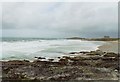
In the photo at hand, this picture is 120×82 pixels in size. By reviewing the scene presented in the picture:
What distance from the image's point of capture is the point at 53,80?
34.6ft

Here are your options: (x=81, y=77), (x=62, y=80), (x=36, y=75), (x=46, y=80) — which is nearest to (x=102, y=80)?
(x=81, y=77)

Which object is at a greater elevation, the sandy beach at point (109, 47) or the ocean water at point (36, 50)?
the ocean water at point (36, 50)

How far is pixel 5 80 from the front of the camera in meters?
10.5

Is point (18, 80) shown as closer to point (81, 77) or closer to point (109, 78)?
point (81, 77)

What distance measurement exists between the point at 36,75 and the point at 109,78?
3.80m

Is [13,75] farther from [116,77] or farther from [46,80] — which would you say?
[116,77]

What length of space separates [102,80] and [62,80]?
192cm

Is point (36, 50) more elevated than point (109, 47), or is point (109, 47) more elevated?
point (36, 50)

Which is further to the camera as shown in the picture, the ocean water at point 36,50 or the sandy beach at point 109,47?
the sandy beach at point 109,47

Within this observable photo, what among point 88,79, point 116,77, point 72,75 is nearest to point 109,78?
point 116,77

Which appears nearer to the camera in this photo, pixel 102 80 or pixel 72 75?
pixel 102 80

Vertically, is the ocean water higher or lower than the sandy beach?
higher

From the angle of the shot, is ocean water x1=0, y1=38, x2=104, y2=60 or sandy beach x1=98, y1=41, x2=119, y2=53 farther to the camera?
sandy beach x1=98, y1=41, x2=119, y2=53

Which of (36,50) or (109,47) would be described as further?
(109,47)
